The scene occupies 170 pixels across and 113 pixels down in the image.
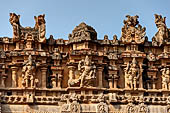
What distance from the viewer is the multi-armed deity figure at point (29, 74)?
105 feet

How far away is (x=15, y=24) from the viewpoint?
3316cm

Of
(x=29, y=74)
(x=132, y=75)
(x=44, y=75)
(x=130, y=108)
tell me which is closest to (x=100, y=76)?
(x=132, y=75)

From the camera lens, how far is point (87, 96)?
31781 mm

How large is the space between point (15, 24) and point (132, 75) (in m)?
7.77

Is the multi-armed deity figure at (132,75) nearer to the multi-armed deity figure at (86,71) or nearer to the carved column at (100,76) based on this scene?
the carved column at (100,76)

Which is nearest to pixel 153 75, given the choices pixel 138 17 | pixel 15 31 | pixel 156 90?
pixel 156 90

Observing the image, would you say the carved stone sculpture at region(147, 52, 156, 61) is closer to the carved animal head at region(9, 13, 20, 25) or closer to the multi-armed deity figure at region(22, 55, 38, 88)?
the multi-armed deity figure at region(22, 55, 38, 88)

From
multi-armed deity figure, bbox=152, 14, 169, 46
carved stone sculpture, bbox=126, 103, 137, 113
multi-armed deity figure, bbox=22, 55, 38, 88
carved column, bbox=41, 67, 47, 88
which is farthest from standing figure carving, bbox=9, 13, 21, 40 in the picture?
multi-armed deity figure, bbox=152, 14, 169, 46

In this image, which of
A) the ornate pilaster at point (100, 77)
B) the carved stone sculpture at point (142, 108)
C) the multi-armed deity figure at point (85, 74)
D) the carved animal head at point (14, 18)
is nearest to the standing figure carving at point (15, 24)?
the carved animal head at point (14, 18)

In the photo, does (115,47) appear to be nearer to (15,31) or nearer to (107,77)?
(107,77)

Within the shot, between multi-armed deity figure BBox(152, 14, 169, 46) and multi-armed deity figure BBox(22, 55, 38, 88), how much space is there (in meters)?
8.13

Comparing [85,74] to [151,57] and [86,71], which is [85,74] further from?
[151,57]

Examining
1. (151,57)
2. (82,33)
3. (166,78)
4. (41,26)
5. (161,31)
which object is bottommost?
(166,78)

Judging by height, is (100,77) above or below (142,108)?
above
